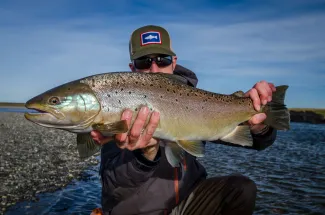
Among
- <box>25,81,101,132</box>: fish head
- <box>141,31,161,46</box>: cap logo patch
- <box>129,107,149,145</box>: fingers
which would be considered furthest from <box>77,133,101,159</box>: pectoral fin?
<box>141,31,161,46</box>: cap logo patch

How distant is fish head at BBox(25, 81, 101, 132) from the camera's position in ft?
11.9

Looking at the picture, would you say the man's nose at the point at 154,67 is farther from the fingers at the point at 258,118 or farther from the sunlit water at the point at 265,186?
the sunlit water at the point at 265,186

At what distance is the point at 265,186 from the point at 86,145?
747 centimetres

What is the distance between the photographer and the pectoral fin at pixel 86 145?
387cm

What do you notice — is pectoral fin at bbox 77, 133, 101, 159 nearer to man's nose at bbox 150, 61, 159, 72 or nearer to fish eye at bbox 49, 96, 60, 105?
fish eye at bbox 49, 96, 60, 105

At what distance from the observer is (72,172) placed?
10.9 meters

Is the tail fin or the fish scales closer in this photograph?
the fish scales

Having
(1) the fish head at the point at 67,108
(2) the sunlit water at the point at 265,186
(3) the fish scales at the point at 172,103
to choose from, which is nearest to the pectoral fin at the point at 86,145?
(1) the fish head at the point at 67,108

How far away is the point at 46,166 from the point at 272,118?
30.6 ft

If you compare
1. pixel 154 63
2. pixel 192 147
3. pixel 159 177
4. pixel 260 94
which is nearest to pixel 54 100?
pixel 192 147

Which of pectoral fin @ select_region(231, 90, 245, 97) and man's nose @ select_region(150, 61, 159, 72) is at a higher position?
man's nose @ select_region(150, 61, 159, 72)

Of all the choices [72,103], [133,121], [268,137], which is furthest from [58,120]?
[268,137]

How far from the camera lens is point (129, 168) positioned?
166 inches

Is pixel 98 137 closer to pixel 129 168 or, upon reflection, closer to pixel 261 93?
pixel 129 168
